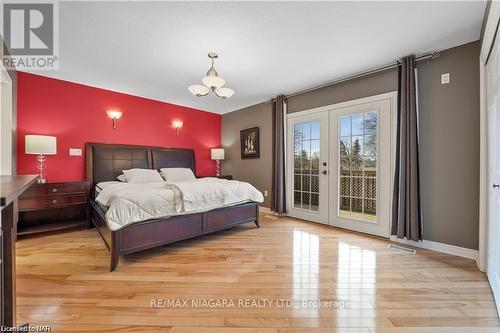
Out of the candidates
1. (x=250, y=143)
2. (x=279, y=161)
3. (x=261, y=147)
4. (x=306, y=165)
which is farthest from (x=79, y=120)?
(x=306, y=165)

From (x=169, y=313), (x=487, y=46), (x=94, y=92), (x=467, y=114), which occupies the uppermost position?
(x=94, y=92)

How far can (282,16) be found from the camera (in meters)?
2.01

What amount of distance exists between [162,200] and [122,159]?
2.16 m

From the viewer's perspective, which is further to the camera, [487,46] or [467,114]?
[467,114]

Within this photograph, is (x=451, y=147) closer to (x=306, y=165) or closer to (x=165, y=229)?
(x=306, y=165)

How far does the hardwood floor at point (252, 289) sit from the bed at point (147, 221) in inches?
7.6

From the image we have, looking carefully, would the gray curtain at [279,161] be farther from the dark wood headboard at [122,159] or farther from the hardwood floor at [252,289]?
the dark wood headboard at [122,159]

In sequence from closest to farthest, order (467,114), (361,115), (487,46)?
1. (487,46)
2. (467,114)
3. (361,115)

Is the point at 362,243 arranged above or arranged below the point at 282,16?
below

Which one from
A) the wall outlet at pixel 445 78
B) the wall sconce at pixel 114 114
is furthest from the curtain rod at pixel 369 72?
the wall sconce at pixel 114 114

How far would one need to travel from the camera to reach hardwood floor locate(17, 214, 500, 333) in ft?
4.75

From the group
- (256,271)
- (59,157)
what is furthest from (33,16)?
(256,271)

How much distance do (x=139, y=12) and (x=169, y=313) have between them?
2508 millimetres

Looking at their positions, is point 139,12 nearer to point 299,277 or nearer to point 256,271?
point 256,271
